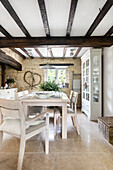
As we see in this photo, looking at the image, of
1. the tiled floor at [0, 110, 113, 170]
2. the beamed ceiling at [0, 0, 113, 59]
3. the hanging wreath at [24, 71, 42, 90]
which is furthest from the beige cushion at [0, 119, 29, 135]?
the hanging wreath at [24, 71, 42, 90]

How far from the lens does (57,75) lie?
5.83 metres

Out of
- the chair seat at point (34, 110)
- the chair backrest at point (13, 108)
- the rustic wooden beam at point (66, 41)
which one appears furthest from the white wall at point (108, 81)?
the chair backrest at point (13, 108)

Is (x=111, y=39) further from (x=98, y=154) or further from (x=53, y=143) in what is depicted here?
(x=53, y=143)

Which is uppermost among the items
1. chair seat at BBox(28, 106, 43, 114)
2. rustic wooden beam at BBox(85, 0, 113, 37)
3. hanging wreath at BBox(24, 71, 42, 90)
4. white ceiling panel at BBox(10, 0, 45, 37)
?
white ceiling panel at BBox(10, 0, 45, 37)

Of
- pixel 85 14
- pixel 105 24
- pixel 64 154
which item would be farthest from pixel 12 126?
pixel 105 24

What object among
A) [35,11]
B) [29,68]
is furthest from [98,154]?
[29,68]

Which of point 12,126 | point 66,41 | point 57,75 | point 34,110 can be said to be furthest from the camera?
point 57,75

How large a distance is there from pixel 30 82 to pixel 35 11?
397 cm

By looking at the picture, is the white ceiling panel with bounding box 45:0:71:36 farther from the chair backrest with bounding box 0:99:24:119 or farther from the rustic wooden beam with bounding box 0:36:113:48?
the chair backrest with bounding box 0:99:24:119

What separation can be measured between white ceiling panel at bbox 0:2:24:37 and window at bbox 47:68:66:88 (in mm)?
→ 3018

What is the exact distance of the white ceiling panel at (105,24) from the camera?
211 cm

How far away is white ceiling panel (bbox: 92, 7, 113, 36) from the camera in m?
2.11

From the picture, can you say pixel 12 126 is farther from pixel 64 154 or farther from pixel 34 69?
pixel 34 69

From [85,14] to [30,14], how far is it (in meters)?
1.08
